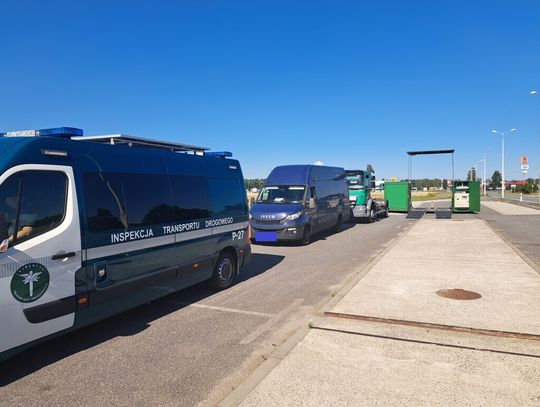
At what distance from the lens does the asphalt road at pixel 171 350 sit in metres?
3.82

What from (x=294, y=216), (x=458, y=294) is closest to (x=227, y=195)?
(x=458, y=294)

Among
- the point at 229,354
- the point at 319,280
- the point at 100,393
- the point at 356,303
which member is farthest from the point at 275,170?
the point at 100,393

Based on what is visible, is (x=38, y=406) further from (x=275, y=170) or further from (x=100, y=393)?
(x=275, y=170)

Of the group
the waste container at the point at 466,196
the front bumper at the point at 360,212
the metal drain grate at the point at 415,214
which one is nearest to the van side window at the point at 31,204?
the front bumper at the point at 360,212

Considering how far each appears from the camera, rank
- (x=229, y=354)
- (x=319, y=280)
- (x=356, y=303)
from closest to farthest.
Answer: (x=229, y=354), (x=356, y=303), (x=319, y=280)

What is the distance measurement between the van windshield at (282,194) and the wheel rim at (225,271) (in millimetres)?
6300

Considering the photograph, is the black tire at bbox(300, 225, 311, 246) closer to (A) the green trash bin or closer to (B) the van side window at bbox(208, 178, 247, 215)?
(B) the van side window at bbox(208, 178, 247, 215)

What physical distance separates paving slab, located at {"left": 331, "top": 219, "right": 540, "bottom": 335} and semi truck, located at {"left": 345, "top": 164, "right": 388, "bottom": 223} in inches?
408

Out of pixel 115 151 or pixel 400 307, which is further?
pixel 400 307

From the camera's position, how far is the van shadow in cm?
445

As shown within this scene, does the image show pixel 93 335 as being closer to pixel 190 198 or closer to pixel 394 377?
pixel 190 198

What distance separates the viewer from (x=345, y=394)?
367cm

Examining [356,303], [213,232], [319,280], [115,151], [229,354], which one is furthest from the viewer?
[319,280]

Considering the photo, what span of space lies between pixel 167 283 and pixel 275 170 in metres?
9.74
